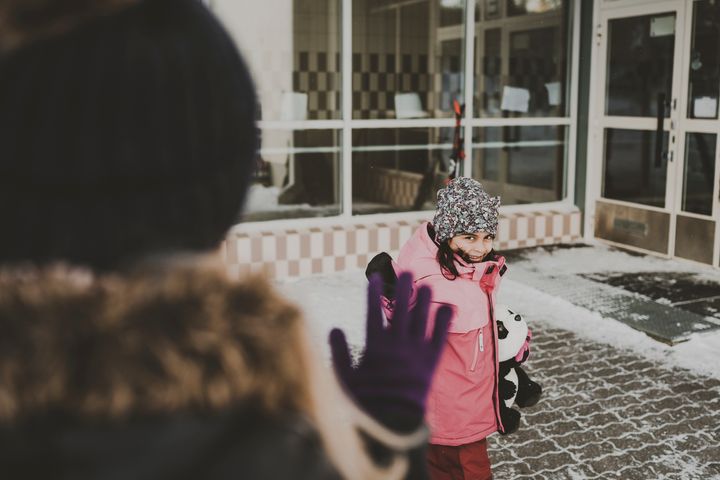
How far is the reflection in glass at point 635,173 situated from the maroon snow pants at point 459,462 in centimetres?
507

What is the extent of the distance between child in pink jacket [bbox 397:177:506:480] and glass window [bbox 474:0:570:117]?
4.82 meters

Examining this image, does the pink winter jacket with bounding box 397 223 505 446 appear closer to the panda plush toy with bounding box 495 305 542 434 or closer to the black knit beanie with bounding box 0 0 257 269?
the panda plush toy with bounding box 495 305 542 434

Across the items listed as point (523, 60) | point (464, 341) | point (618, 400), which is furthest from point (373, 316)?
point (523, 60)

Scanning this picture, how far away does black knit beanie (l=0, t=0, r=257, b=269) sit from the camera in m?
0.81

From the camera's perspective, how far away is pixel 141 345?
775mm

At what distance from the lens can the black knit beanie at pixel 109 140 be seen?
0.81 m

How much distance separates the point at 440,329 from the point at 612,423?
2845 millimetres

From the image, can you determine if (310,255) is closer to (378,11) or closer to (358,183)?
(358,183)

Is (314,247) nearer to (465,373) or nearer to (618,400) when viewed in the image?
(618,400)

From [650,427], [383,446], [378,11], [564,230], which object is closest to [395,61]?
[378,11]

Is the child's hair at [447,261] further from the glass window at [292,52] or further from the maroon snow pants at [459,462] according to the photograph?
the glass window at [292,52]

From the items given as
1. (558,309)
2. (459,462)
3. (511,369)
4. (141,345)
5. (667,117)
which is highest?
(667,117)

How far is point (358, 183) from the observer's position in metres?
6.93

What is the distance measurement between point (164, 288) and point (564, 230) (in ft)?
24.3
